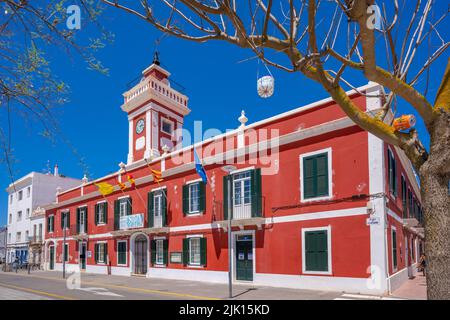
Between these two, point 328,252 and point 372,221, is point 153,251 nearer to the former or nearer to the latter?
point 328,252

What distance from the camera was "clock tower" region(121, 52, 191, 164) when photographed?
27891mm

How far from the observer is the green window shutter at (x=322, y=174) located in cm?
1458

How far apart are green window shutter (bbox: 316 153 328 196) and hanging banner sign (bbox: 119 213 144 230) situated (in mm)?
12016

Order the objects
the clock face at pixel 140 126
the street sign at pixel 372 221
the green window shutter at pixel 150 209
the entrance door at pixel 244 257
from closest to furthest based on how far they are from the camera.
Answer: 1. the street sign at pixel 372 221
2. the entrance door at pixel 244 257
3. the green window shutter at pixel 150 209
4. the clock face at pixel 140 126

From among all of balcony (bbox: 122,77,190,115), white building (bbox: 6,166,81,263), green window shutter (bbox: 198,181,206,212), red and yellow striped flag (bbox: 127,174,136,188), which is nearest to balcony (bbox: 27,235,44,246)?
white building (bbox: 6,166,81,263)

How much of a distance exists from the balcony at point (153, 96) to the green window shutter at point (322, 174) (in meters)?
16.6

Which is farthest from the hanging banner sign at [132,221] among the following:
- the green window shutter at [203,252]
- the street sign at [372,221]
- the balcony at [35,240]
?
the balcony at [35,240]

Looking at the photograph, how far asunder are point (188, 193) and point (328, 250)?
8.61m

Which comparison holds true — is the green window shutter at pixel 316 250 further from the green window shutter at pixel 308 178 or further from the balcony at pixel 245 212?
the balcony at pixel 245 212

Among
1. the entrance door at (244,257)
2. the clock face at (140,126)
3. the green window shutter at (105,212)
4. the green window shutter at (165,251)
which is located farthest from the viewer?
the clock face at (140,126)

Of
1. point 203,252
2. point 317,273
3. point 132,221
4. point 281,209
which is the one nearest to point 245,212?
point 281,209

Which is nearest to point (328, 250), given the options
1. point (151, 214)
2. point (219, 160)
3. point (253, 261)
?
point (253, 261)

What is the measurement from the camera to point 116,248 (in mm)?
25375

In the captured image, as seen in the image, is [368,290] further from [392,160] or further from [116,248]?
[116,248]
